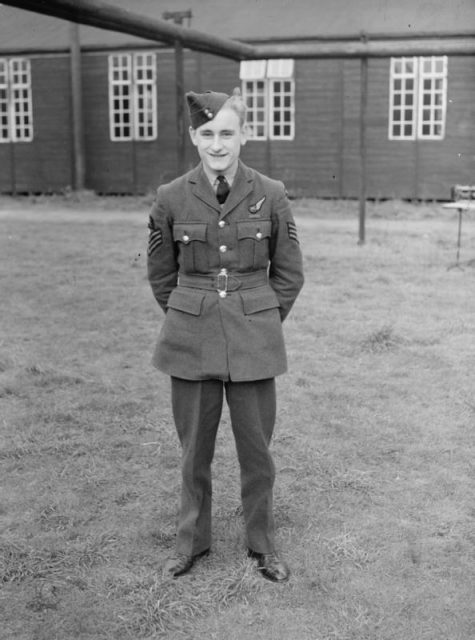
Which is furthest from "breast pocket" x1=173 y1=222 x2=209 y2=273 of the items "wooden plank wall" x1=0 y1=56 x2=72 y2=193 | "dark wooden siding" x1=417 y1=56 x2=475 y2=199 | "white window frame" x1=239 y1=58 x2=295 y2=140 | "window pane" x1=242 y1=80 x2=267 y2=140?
"wooden plank wall" x1=0 y1=56 x2=72 y2=193

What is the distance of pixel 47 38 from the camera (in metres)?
23.2

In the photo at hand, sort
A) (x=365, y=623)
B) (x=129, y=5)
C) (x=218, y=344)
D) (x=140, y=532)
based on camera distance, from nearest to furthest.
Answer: (x=365, y=623)
(x=218, y=344)
(x=140, y=532)
(x=129, y=5)

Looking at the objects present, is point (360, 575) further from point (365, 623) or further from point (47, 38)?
point (47, 38)

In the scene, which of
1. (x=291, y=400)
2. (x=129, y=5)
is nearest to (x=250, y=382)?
(x=291, y=400)

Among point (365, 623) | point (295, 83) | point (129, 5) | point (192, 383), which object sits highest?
point (129, 5)

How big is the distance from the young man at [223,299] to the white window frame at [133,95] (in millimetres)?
19567

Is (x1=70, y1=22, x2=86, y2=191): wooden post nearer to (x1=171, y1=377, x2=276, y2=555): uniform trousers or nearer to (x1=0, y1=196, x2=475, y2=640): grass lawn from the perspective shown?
(x1=0, y1=196, x2=475, y2=640): grass lawn

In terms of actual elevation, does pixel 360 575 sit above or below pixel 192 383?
below

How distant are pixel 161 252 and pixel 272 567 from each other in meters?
1.40

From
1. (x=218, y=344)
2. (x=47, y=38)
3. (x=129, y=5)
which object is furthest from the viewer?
(x=129, y=5)

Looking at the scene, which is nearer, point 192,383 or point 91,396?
point 192,383

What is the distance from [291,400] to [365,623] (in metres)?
2.91

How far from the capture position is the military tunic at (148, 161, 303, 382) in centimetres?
364

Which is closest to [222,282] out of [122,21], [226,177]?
[226,177]
